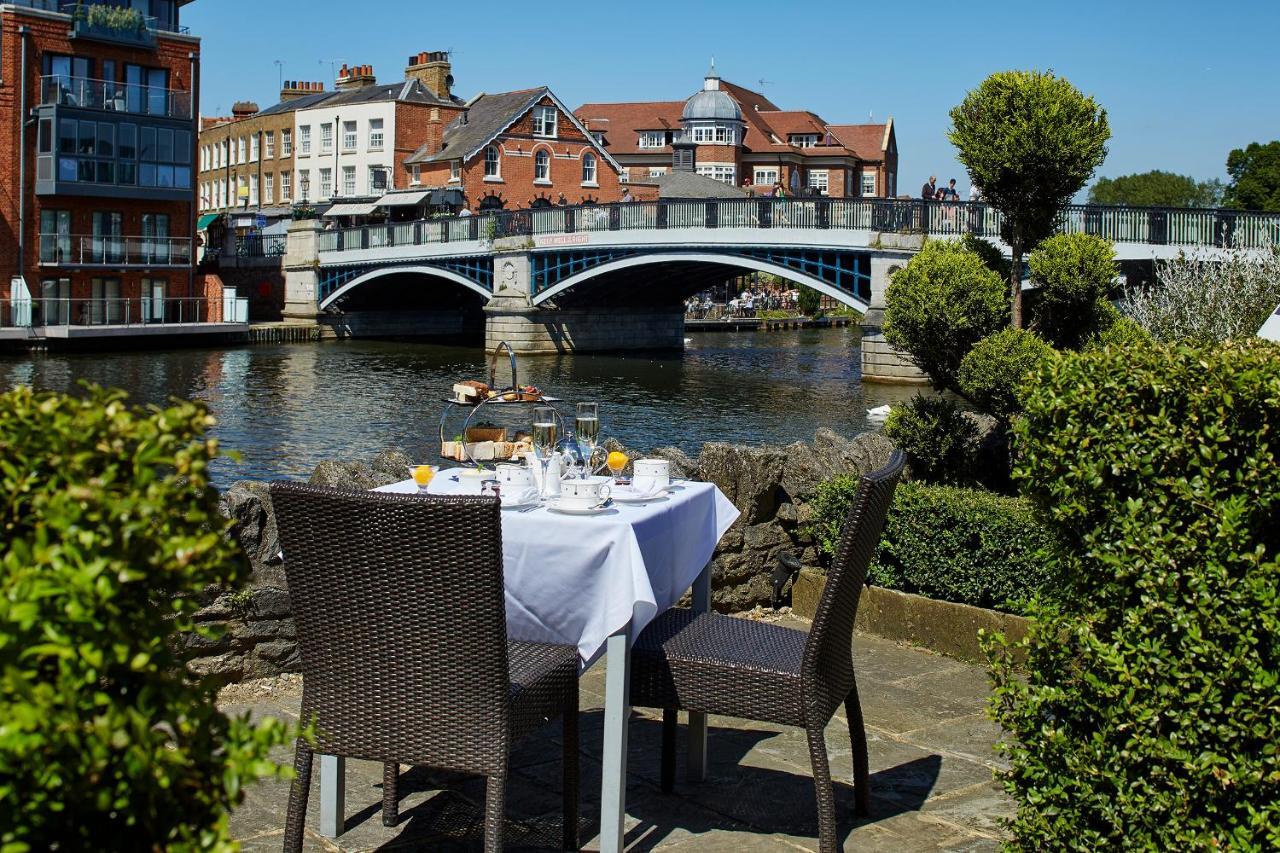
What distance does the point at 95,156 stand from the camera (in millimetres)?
41625

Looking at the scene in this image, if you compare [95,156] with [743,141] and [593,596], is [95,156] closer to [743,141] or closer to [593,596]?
[593,596]

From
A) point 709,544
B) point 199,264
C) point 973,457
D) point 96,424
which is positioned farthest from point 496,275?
point 96,424

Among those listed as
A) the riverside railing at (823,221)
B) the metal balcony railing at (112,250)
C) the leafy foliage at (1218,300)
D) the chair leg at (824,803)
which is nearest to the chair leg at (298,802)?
the chair leg at (824,803)

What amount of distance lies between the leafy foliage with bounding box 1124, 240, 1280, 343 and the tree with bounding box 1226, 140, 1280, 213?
52.6 metres

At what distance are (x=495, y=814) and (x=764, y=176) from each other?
3481 inches

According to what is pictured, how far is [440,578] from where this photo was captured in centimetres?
405

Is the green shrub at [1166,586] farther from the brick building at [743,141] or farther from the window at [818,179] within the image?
the window at [818,179]

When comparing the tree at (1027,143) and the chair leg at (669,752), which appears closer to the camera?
the chair leg at (669,752)

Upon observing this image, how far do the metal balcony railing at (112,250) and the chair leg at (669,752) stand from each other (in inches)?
1576

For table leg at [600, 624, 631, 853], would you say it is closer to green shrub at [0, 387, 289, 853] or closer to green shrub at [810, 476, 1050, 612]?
green shrub at [810, 476, 1050, 612]

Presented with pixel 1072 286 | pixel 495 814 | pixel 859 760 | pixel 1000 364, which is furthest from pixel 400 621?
pixel 1072 286

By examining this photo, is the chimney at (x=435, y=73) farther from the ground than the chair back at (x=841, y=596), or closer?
farther from the ground

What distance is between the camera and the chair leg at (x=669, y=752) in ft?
17.1

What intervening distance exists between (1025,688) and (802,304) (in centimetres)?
6519
